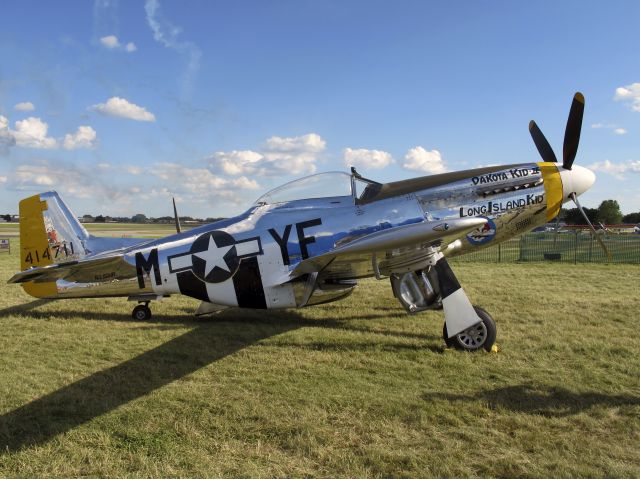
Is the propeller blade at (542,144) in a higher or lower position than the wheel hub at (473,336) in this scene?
higher

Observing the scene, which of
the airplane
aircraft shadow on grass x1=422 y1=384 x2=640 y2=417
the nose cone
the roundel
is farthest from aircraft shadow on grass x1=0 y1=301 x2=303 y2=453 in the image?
the nose cone

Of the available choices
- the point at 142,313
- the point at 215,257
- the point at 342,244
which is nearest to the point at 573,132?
the point at 342,244

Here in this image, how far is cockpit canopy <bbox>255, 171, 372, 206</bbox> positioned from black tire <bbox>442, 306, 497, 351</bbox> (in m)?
2.47

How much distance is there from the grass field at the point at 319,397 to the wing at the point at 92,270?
0.79 meters

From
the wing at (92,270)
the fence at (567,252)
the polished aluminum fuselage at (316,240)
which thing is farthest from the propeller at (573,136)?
the fence at (567,252)

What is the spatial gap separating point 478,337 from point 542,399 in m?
1.60

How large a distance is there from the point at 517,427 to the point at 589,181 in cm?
479

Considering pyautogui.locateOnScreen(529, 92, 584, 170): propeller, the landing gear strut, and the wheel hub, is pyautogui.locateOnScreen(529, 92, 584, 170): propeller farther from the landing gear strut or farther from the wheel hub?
the landing gear strut

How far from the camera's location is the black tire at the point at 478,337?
227 inches

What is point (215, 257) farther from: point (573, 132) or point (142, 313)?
point (573, 132)

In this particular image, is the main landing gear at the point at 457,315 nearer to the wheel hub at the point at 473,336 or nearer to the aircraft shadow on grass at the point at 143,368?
the wheel hub at the point at 473,336

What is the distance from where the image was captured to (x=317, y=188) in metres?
6.82

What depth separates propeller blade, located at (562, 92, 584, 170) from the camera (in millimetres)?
6738

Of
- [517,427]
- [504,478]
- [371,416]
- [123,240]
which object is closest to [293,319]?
[123,240]
